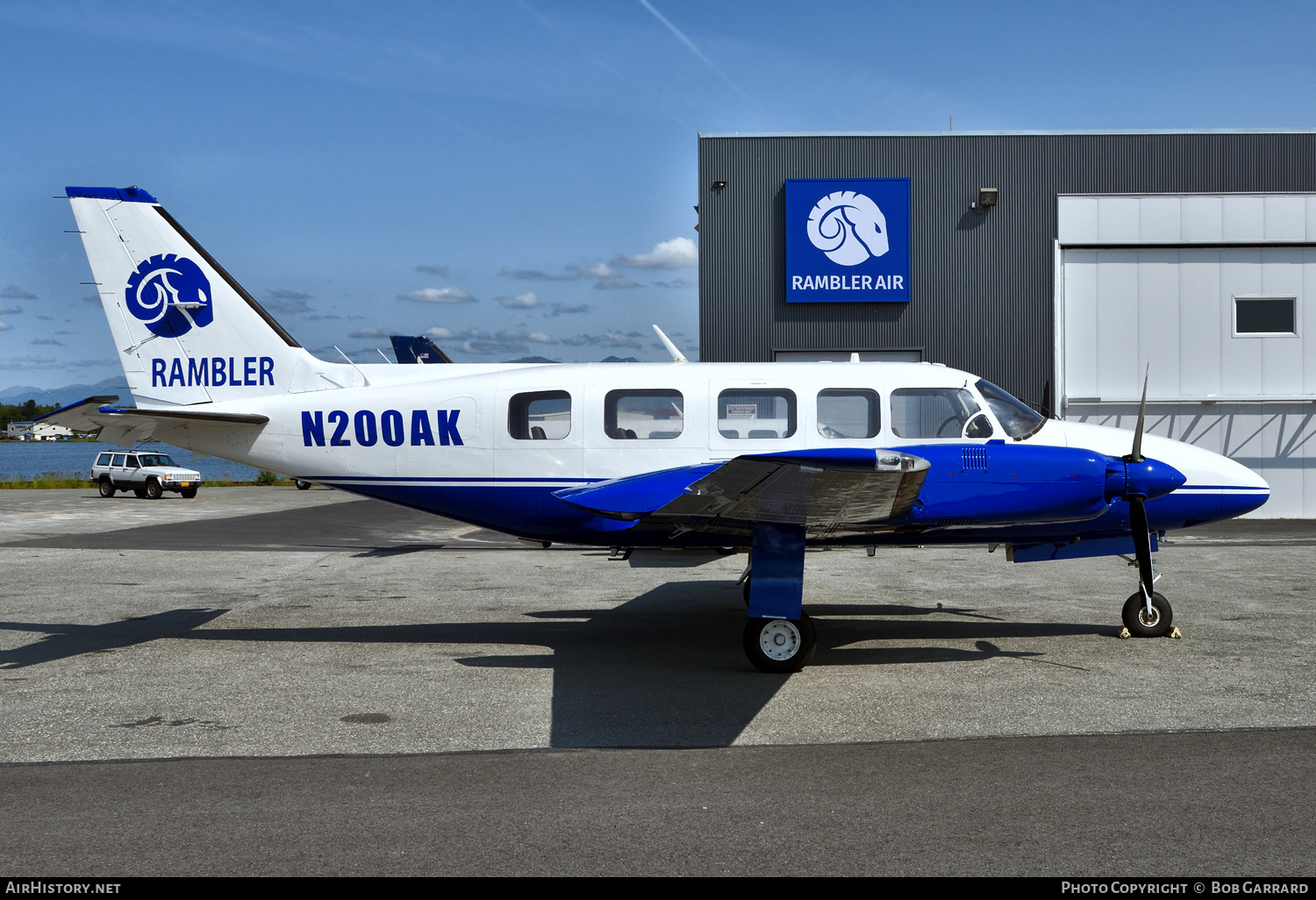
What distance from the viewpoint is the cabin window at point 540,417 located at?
9516 mm

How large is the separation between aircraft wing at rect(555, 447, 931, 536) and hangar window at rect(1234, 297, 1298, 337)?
1861 centimetres

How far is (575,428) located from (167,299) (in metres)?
4.66

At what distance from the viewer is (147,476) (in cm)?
3516

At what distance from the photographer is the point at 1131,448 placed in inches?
352

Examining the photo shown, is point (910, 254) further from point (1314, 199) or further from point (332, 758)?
point (332, 758)

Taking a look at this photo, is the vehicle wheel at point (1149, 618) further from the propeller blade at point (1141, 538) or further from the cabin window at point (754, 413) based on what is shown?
the cabin window at point (754, 413)

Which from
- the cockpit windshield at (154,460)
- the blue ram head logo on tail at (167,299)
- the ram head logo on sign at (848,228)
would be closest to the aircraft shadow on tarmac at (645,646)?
the blue ram head logo on tail at (167,299)

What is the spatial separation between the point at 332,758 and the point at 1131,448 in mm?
7148

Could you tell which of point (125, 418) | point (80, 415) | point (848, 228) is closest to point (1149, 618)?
point (125, 418)

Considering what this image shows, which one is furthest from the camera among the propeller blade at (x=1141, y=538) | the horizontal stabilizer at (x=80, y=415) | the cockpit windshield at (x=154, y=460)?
the cockpit windshield at (x=154, y=460)

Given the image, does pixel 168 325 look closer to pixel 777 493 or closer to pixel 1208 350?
pixel 777 493

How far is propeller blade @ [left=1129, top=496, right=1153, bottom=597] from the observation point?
868 cm

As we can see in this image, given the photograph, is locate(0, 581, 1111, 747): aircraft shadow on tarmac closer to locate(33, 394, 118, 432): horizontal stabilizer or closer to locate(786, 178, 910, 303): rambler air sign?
locate(33, 394, 118, 432): horizontal stabilizer

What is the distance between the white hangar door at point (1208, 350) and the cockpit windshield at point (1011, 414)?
14.3m
